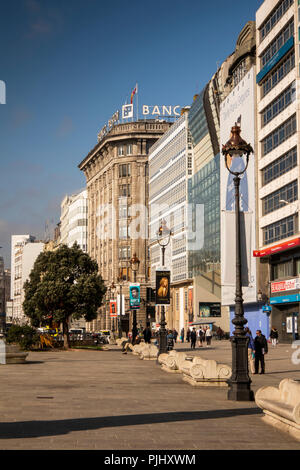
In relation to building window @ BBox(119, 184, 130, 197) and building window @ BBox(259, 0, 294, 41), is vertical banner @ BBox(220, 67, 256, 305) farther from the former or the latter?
building window @ BBox(119, 184, 130, 197)

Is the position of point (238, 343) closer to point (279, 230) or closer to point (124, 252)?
point (279, 230)

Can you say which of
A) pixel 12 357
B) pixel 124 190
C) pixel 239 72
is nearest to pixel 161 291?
pixel 12 357

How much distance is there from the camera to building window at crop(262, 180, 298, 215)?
60.8 meters

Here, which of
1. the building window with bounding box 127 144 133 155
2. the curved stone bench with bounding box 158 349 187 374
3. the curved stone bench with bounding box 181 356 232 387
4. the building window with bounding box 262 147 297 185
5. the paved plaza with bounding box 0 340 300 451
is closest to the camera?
the paved plaza with bounding box 0 340 300 451

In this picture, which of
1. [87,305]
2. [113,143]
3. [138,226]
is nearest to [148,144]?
[113,143]

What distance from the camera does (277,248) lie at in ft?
209

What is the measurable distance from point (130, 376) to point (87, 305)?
28690 mm

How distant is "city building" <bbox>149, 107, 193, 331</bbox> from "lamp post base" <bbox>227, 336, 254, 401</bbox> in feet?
263

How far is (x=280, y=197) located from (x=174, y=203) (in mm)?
42783

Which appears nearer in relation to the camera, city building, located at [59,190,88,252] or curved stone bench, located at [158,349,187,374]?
curved stone bench, located at [158,349,187,374]

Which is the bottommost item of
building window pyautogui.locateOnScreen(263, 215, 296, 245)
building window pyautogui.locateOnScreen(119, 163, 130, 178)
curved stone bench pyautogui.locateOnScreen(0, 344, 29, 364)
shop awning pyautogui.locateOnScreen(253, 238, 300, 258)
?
curved stone bench pyautogui.locateOnScreen(0, 344, 29, 364)

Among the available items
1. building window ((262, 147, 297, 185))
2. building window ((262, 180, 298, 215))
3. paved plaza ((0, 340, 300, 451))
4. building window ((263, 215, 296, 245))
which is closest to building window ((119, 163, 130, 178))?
building window ((262, 147, 297, 185))

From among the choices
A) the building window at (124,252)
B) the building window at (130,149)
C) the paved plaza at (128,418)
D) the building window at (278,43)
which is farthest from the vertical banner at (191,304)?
the paved plaza at (128,418)
